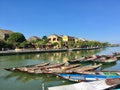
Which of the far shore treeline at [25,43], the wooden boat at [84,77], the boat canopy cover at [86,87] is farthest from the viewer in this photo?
the far shore treeline at [25,43]

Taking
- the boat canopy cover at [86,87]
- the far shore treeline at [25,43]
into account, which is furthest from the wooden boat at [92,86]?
the far shore treeline at [25,43]

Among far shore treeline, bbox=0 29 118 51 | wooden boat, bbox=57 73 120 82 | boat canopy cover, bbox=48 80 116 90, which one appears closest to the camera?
boat canopy cover, bbox=48 80 116 90

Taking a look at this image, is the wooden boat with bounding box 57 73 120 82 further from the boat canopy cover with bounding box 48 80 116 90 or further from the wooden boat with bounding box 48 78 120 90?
the boat canopy cover with bounding box 48 80 116 90

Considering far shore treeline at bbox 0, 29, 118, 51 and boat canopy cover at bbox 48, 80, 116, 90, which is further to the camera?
far shore treeline at bbox 0, 29, 118, 51

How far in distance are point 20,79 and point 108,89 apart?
9.91m

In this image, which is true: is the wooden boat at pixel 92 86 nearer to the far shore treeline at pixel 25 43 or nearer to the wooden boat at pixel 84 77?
the wooden boat at pixel 84 77

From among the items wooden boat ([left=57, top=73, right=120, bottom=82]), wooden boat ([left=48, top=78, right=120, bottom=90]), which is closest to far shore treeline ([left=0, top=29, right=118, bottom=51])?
wooden boat ([left=57, top=73, right=120, bottom=82])

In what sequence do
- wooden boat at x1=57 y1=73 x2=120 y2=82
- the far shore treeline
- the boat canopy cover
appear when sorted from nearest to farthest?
the boat canopy cover < wooden boat at x1=57 y1=73 x2=120 y2=82 < the far shore treeline

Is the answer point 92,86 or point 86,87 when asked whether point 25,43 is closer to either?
point 92,86

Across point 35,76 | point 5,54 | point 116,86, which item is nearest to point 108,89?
point 116,86

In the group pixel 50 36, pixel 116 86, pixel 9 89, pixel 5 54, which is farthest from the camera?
pixel 50 36

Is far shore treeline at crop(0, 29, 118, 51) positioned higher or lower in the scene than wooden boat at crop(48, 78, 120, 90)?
higher

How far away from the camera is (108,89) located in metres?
14.1

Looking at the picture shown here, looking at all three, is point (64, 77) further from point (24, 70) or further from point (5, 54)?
point (5, 54)
